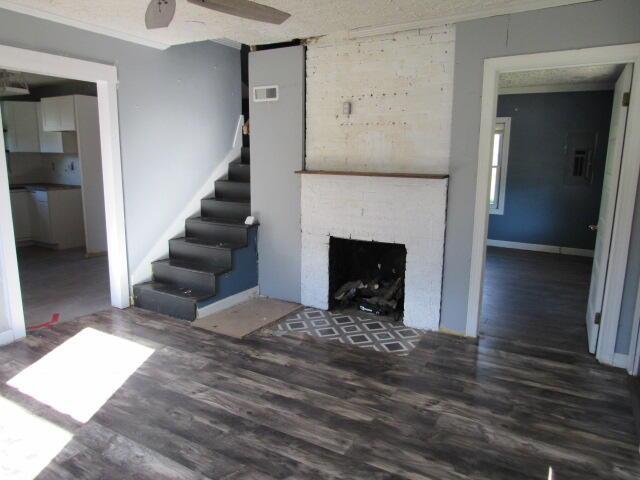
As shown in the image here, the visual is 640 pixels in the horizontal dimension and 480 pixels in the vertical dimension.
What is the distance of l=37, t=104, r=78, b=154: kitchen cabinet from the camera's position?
21.3 ft

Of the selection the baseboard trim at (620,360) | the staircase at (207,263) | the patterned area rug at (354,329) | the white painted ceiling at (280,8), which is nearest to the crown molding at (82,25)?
the white painted ceiling at (280,8)

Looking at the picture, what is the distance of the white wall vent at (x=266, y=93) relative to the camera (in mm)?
4254

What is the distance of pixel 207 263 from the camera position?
442 cm

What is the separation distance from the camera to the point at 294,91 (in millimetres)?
4148

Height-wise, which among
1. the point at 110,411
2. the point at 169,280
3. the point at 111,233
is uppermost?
the point at 111,233

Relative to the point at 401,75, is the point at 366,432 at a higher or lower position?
lower

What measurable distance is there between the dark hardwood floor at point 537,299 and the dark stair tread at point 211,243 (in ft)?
7.75

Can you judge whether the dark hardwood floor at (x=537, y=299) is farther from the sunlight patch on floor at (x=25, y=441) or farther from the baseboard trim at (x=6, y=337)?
the baseboard trim at (x=6, y=337)

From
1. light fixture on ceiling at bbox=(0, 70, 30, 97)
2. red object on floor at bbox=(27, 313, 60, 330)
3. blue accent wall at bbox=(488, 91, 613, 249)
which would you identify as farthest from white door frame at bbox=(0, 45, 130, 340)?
blue accent wall at bbox=(488, 91, 613, 249)

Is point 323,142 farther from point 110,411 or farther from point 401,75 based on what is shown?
point 110,411

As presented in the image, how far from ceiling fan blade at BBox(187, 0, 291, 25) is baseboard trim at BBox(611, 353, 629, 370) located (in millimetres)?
3096

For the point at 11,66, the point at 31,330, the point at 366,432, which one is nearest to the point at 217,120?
the point at 11,66

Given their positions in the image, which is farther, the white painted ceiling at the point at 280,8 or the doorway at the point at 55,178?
the doorway at the point at 55,178

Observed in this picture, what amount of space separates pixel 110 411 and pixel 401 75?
319cm
